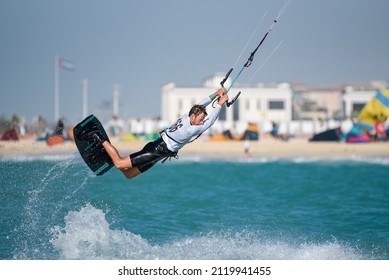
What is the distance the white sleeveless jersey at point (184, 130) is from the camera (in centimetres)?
629

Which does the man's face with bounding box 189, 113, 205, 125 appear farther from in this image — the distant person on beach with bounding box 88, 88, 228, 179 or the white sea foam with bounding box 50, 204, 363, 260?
the white sea foam with bounding box 50, 204, 363, 260

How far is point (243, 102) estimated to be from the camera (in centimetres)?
4669

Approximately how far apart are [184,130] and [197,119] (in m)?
0.15

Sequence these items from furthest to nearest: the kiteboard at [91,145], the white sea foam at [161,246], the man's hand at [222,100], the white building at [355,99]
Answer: the white building at [355,99], the white sea foam at [161,246], the kiteboard at [91,145], the man's hand at [222,100]

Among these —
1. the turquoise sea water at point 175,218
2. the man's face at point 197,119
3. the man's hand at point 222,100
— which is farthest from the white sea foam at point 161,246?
the man's hand at point 222,100

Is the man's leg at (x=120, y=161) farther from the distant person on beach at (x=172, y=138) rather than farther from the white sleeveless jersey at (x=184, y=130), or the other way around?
the white sleeveless jersey at (x=184, y=130)

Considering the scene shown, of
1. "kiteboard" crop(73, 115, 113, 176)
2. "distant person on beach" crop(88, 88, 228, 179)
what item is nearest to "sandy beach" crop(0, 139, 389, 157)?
"kiteboard" crop(73, 115, 113, 176)

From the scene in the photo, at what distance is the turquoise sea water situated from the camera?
22.9 feet

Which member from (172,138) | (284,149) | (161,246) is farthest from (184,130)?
(284,149)

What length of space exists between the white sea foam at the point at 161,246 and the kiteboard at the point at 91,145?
78 cm

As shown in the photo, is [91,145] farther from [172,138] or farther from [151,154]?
[172,138]

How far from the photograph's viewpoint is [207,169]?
774 inches
